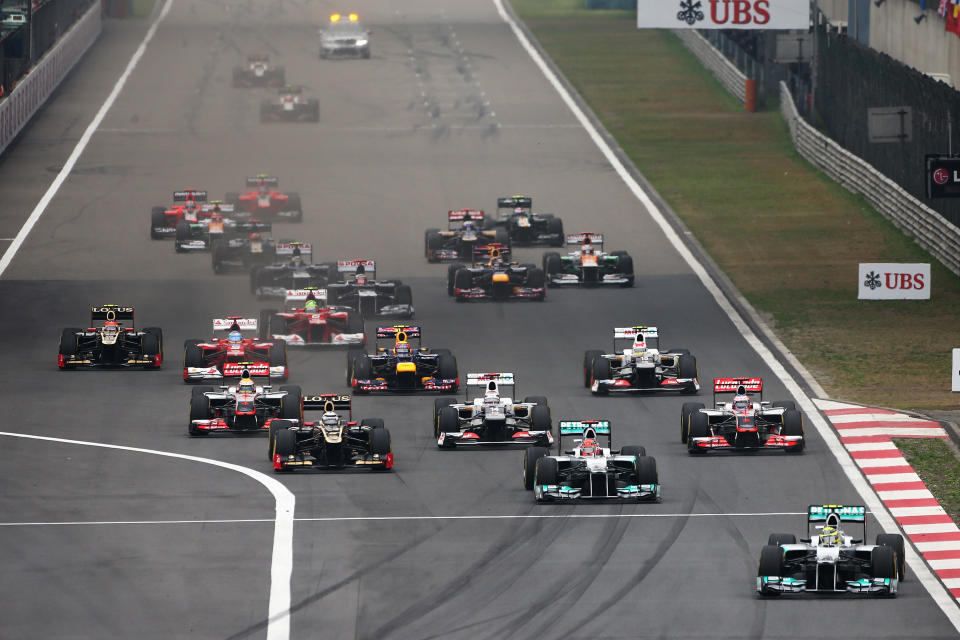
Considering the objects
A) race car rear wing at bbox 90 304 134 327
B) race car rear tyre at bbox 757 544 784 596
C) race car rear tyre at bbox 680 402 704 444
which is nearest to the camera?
race car rear tyre at bbox 757 544 784 596

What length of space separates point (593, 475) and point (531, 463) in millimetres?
1074

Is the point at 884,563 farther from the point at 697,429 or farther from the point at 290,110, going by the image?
the point at 290,110

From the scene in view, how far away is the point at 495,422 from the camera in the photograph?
35.5 m

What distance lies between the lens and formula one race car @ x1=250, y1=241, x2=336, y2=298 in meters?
50.3

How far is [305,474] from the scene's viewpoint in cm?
3369

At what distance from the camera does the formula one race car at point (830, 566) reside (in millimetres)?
26594

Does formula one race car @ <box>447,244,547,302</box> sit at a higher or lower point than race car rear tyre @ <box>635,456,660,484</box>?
higher

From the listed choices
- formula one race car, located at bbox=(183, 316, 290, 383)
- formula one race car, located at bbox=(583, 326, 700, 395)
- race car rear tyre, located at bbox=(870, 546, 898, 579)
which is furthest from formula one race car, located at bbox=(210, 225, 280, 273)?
race car rear tyre, located at bbox=(870, 546, 898, 579)

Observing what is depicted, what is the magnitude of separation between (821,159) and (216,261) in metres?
24.9

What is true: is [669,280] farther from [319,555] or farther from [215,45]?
[215,45]

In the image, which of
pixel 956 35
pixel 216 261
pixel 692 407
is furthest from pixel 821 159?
pixel 692 407

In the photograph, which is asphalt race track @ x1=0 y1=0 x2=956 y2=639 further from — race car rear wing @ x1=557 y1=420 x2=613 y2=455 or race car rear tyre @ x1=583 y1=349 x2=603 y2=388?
race car rear wing @ x1=557 y1=420 x2=613 y2=455

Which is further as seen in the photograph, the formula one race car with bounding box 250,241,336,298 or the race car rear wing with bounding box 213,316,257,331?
the formula one race car with bounding box 250,241,336,298

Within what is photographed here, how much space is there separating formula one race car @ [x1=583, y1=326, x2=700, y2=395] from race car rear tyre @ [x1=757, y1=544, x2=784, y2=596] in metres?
13.0
